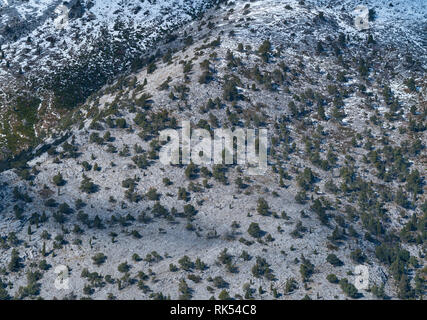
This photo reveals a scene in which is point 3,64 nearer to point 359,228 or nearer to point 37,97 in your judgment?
point 37,97

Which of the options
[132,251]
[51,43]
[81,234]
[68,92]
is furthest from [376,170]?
[51,43]

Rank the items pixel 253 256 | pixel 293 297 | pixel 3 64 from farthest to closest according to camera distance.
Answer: pixel 3 64 < pixel 253 256 < pixel 293 297

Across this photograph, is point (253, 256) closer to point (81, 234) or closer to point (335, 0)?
point (81, 234)

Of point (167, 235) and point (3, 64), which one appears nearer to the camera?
point (167, 235)

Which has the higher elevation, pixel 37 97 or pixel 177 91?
pixel 177 91

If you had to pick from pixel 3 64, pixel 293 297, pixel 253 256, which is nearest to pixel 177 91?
pixel 253 256

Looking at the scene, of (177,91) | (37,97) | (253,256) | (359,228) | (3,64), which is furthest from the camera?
(3,64)
